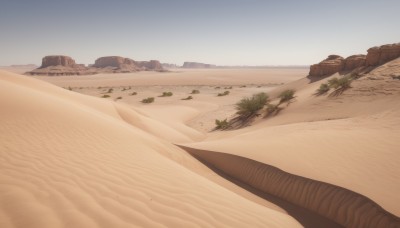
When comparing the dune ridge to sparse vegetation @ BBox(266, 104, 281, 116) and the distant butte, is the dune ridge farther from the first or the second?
the distant butte

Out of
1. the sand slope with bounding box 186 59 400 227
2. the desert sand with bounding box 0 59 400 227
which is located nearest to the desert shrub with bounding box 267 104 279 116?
the sand slope with bounding box 186 59 400 227

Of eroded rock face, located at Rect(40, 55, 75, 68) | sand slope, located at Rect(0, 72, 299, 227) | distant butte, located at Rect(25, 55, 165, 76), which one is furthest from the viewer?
eroded rock face, located at Rect(40, 55, 75, 68)

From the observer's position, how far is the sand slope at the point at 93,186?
254 cm

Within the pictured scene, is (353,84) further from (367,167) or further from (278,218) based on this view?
(278,218)

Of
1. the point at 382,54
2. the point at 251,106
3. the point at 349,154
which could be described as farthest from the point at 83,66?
the point at 349,154

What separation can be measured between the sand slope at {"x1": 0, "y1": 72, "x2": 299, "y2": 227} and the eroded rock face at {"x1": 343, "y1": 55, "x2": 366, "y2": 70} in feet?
71.1

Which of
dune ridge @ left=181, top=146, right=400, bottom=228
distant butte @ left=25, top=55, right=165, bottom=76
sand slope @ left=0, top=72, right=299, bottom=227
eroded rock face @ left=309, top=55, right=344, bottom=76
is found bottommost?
dune ridge @ left=181, top=146, right=400, bottom=228

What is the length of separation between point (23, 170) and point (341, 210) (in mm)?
4499

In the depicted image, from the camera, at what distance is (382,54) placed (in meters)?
18.7

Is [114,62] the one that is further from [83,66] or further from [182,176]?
[182,176]

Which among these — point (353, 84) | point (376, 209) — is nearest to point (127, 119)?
point (376, 209)

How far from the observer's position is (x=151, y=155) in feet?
17.5

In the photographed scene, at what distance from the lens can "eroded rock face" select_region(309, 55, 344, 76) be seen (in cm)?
2276

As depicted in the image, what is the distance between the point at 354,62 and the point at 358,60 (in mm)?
316
